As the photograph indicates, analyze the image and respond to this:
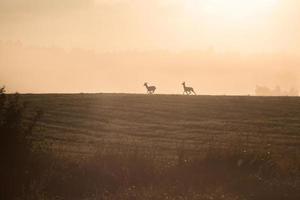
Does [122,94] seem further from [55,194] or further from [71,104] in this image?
[55,194]

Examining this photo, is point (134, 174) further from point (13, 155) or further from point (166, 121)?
point (166, 121)

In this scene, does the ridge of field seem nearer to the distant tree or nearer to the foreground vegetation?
the foreground vegetation

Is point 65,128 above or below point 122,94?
below

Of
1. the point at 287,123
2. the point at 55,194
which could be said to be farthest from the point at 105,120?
the point at 55,194

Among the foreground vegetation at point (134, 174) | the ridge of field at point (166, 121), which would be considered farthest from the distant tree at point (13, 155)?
the ridge of field at point (166, 121)

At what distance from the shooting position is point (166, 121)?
46531 mm

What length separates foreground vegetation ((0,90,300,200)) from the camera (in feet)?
75.5

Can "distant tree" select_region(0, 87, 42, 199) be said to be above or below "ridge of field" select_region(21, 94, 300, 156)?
below

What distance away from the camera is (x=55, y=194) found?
911 inches

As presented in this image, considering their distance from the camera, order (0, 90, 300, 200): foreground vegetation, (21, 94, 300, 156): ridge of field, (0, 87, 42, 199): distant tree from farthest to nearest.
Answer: (21, 94, 300, 156): ridge of field → (0, 90, 300, 200): foreground vegetation → (0, 87, 42, 199): distant tree

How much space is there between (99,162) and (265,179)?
21.8 ft

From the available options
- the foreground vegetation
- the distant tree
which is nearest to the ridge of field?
the foreground vegetation

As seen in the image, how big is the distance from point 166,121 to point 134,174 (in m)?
21.2

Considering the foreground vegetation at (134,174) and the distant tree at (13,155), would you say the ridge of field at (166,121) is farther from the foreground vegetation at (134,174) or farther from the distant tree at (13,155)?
the distant tree at (13,155)
